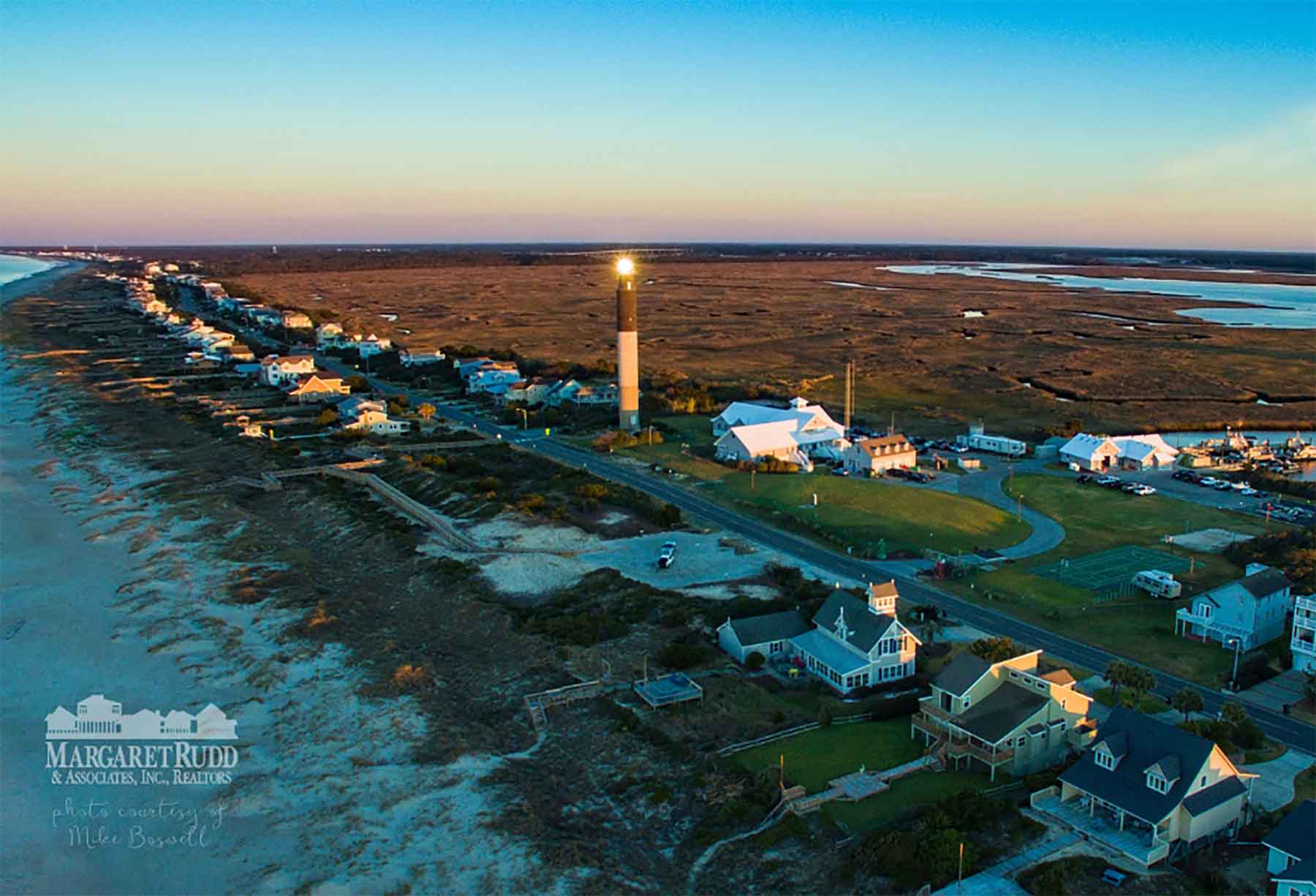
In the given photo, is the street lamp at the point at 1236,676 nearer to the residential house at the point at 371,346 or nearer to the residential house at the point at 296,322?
the residential house at the point at 371,346

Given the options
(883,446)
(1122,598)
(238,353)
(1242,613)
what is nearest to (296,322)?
(238,353)

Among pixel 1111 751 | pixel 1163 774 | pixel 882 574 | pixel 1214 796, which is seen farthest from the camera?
pixel 882 574

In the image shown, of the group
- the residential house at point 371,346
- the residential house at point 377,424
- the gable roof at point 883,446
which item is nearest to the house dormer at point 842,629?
the gable roof at point 883,446

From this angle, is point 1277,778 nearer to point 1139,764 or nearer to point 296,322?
point 1139,764

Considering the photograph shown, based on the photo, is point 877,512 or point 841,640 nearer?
point 841,640

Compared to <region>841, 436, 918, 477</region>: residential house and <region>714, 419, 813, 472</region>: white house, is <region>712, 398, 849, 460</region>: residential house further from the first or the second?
<region>841, 436, 918, 477</region>: residential house

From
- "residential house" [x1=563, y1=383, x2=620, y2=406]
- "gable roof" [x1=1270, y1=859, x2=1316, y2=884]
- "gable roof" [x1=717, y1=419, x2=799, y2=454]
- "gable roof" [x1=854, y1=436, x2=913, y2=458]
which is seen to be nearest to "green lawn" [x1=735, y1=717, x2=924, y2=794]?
"gable roof" [x1=1270, y1=859, x2=1316, y2=884]

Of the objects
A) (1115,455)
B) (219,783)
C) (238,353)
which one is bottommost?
(219,783)
